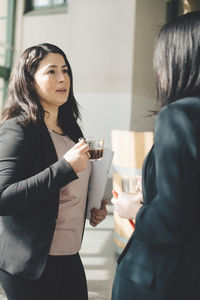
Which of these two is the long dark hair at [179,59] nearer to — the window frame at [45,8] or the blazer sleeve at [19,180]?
the blazer sleeve at [19,180]

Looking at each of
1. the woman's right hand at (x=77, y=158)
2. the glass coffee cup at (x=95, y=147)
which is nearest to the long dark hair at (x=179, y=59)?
the woman's right hand at (x=77, y=158)

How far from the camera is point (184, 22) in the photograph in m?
0.87

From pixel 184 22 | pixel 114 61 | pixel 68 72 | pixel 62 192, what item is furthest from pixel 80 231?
pixel 114 61

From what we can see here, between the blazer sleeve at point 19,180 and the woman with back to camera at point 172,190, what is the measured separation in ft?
1.19

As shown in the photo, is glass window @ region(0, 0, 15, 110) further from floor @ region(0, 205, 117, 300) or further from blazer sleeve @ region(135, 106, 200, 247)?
blazer sleeve @ region(135, 106, 200, 247)

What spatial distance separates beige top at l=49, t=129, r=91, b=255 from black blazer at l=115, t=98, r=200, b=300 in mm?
490

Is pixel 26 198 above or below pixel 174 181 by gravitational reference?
below

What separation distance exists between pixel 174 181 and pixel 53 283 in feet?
2.55

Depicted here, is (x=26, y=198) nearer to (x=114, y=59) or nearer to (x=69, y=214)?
(x=69, y=214)

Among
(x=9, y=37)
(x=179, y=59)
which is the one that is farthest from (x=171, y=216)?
(x=9, y=37)

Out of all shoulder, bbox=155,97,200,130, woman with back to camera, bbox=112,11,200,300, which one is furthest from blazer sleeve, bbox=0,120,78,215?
shoulder, bbox=155,97,200,130

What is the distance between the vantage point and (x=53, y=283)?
1.25m

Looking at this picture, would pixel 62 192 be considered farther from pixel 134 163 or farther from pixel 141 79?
pixel 141 79

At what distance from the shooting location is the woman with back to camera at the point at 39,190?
1132mm
